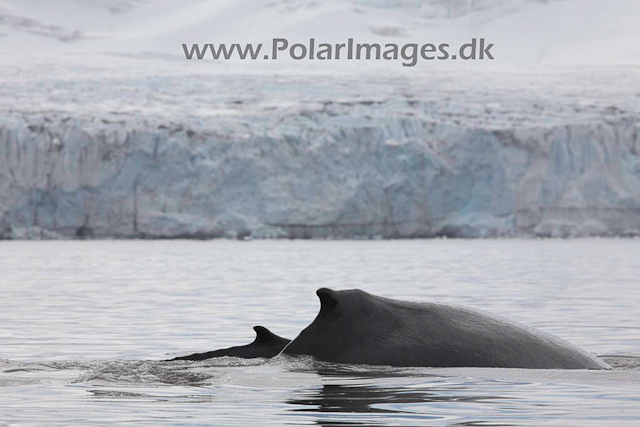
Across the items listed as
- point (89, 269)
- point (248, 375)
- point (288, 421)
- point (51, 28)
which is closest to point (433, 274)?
point (89, 269)

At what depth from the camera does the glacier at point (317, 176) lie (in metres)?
41.0

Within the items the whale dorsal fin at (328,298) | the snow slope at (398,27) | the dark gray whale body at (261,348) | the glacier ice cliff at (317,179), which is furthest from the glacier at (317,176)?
the snow slope at (398,27)

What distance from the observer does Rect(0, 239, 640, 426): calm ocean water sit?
5.30 metres

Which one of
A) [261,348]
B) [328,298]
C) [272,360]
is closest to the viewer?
[328,298]

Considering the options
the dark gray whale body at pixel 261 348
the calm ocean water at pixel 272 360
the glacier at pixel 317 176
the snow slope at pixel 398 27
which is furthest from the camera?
the snow slope at pixel 398 27

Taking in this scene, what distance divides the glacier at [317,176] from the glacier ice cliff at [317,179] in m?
0.05

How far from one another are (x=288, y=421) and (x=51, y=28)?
261ft

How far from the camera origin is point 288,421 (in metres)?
4.96

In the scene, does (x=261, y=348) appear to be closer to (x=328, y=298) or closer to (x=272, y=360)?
(x=272, y=360)

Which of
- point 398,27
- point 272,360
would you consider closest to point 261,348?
point 272,360

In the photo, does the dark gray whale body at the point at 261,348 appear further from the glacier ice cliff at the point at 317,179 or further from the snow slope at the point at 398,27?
the snow slope at the point at 398,27

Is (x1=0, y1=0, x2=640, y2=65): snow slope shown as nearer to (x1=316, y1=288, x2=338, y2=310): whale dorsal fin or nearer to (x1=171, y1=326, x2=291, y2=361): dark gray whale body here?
(x1=171, y1=326, x2=291, y2=361): dark gray whale body

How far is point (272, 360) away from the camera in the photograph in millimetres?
6730

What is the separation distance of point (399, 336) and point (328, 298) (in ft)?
1.52
